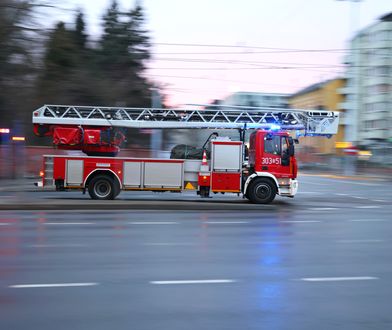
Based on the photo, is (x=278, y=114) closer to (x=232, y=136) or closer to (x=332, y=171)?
(x=232, y=136)

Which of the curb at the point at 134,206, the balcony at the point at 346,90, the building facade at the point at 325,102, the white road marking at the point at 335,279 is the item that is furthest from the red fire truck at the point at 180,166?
the balcony at the point at 346,90

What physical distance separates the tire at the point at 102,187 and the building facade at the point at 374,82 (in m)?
57.7

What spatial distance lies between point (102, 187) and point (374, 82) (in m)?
67.1

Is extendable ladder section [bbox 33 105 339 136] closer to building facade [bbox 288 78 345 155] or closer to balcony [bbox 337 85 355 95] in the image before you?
building facade [bbox 288 78 345 155]

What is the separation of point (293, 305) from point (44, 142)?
3522cm

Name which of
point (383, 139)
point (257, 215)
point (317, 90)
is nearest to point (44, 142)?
point (257, 215)

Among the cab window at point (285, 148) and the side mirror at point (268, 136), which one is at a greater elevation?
the side mirror at point (268, 136)

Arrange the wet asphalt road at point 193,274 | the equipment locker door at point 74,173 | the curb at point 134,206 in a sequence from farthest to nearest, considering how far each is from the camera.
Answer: the equipment locker door at point 74,173 → the curb at point 134,206 → the wet asphalt road at point 193,274

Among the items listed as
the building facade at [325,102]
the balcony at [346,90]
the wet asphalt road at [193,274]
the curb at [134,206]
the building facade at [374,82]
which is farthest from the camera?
the building facade at [325,102]

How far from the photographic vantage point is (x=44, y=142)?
37875mm

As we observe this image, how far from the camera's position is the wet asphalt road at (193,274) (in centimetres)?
491

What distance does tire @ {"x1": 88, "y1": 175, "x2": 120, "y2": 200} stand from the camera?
55.6 ft

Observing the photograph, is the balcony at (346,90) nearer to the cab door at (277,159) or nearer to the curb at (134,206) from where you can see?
the cab door at (277,159)

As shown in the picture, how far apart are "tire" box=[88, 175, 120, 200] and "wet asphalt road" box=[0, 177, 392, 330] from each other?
4.74 metres
